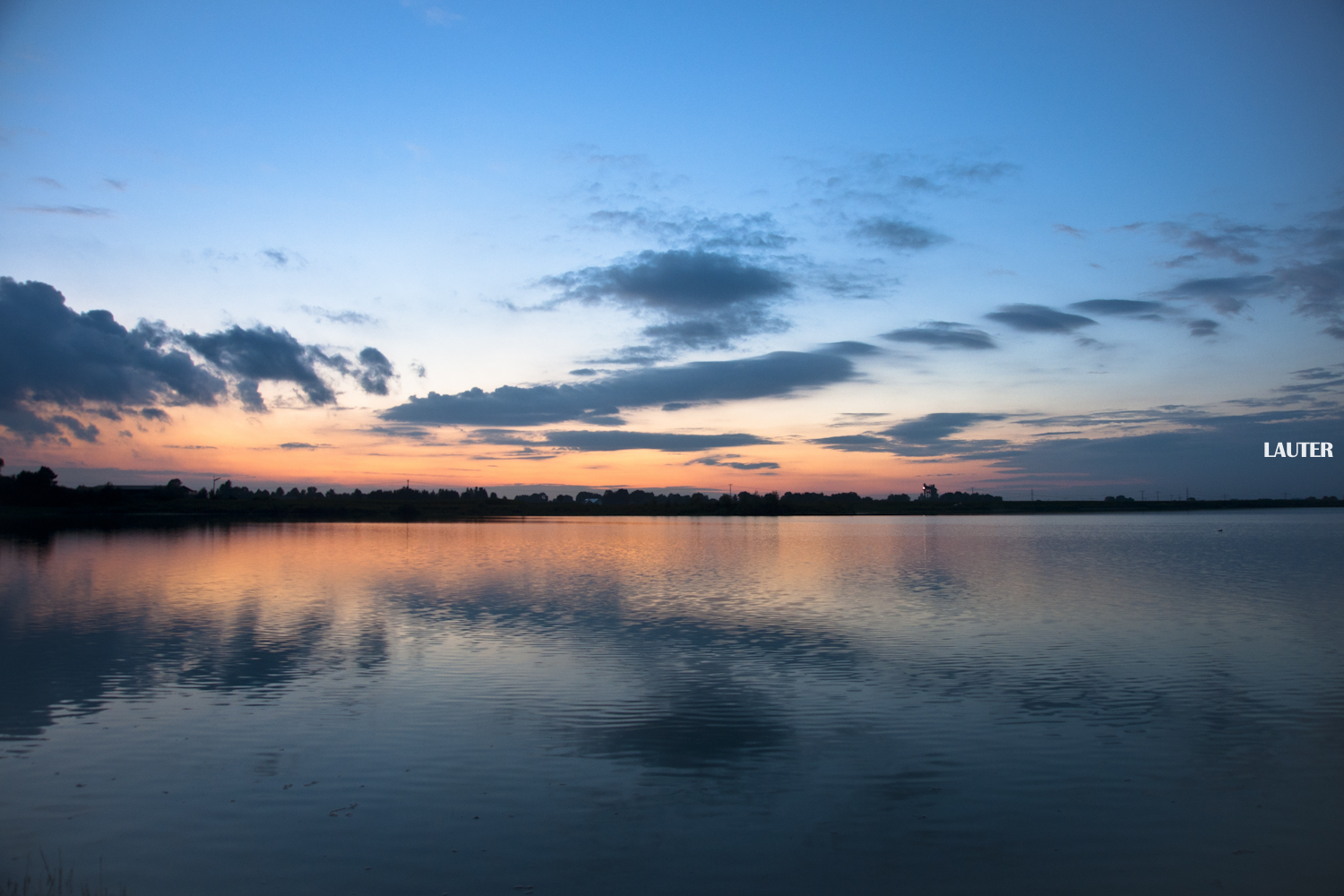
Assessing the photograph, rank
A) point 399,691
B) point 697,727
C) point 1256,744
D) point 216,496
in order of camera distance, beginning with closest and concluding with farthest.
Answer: point 1256,744 < point 697,727 < point 399,691 < point 216,496

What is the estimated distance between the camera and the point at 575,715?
1490 cm

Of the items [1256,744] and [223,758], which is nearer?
[223,758]

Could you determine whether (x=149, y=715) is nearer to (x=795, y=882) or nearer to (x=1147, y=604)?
(x=795, y=882)

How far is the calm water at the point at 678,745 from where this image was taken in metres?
8.92

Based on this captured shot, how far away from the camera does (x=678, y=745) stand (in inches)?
515

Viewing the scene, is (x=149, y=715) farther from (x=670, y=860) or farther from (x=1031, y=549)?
(x=1031, y=549)

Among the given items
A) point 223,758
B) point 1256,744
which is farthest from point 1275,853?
point 223,758

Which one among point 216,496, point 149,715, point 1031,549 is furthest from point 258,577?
point 216,496

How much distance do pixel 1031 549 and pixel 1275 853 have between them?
58026 millimetres

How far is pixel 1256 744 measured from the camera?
520 inches

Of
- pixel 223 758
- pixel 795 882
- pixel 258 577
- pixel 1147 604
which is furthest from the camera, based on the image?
pixel 258 577

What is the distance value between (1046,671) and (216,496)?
21347cm

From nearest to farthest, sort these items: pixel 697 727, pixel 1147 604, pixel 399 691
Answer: pixel 697 727 < pixel 399 691 < pixel 1147 604

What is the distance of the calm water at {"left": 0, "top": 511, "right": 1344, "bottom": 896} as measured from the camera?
8.92 metres
